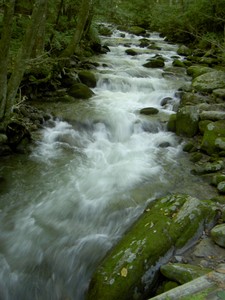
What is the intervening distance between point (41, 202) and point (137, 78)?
8427 millimetres

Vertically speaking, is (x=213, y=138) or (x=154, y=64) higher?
(x=213, y=138)

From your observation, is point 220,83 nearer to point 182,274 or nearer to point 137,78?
point 137,78

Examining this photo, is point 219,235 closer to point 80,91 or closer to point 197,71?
point 80,91

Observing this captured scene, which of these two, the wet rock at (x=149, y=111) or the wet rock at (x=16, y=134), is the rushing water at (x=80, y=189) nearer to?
the wet rock at (x=149, y=111)

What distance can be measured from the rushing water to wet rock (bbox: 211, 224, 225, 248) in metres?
1.42

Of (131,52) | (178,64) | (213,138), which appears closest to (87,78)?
(213,138)

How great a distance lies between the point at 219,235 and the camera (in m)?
4.27

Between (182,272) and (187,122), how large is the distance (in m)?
5.44

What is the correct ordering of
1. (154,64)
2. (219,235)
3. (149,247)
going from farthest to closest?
(154,64) < (219,235) < (149,247)

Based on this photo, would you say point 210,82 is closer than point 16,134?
No

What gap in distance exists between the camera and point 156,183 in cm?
647

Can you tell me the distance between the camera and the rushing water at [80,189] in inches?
173

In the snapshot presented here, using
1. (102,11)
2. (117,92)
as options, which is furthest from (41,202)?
(102,11)

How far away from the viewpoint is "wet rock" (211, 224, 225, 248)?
4238mm
